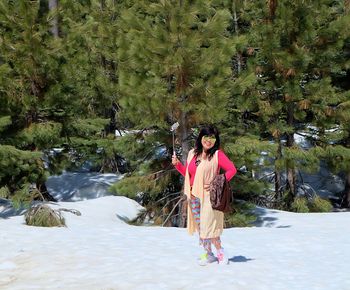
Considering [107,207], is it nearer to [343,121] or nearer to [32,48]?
[32,48]

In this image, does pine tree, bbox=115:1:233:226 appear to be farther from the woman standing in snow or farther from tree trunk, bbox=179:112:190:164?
the woman standing in snow

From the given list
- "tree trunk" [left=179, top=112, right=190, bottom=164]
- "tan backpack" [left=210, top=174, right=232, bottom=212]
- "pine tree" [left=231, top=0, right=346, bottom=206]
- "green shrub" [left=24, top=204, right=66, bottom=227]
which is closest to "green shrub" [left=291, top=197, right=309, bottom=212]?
"pine tree" [left=231, top=0, right=346, bottom=206]

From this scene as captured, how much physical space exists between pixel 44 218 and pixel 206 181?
4.94 metres

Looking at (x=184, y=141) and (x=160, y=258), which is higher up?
(x=184, y=141)

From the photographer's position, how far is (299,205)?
1538 cm

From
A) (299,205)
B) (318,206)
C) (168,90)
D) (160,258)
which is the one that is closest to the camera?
(160,258)

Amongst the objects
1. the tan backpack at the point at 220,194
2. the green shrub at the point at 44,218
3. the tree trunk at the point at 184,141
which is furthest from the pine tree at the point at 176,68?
the tan backpack at the point at 220,194

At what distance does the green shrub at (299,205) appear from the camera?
50.0 feet

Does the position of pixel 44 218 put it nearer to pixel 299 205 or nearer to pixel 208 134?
pixel 208 134

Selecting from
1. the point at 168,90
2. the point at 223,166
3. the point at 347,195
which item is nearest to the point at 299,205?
the point at 347,195

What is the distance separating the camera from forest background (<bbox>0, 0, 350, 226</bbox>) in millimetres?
11195

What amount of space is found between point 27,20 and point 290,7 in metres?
7.33

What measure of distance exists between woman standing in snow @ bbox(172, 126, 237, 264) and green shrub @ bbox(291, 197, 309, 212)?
358 inches

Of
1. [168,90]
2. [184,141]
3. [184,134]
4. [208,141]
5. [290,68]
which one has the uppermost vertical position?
[290,68]
